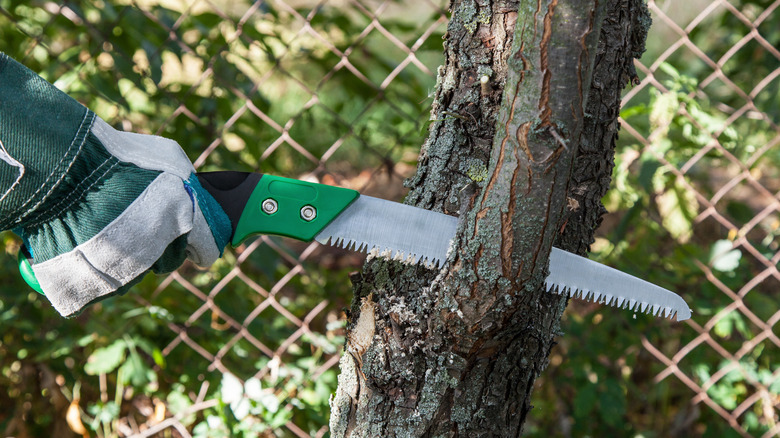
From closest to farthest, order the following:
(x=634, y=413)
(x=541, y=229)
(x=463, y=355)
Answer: (x=541, y=229) → (x=463, y=355) → (x=634, y=413)

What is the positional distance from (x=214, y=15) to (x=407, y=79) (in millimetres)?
601

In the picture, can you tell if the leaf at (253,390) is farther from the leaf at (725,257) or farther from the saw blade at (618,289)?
the leaf at (725,257)

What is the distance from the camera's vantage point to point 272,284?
188 cm

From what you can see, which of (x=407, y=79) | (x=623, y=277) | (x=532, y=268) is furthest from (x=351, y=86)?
(x=532, y=268)

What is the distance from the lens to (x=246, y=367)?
183cm

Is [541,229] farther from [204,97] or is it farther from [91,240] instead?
[204,97]

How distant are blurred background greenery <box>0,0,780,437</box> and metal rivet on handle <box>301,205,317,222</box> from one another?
635 millimetres

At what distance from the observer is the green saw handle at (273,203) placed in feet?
3.25

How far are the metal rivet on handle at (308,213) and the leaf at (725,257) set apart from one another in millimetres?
1272

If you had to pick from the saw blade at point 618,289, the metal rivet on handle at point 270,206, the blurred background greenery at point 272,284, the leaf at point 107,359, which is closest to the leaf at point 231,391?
the blurred background greenery at point 272,284

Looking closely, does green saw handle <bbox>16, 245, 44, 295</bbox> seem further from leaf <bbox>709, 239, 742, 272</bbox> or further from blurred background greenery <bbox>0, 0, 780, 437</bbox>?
leaf <bbox>709, 239, 742, 272</bbox>

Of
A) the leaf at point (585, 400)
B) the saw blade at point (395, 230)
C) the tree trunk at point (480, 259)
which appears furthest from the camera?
the leaf at point (585, 400)

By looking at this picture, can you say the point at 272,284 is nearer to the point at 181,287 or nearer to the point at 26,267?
the point at 181,287

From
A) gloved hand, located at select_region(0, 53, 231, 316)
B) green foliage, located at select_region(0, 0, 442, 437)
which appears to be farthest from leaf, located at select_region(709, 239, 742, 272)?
gloved hand, located at select_region(0, 53, 231, 316)
